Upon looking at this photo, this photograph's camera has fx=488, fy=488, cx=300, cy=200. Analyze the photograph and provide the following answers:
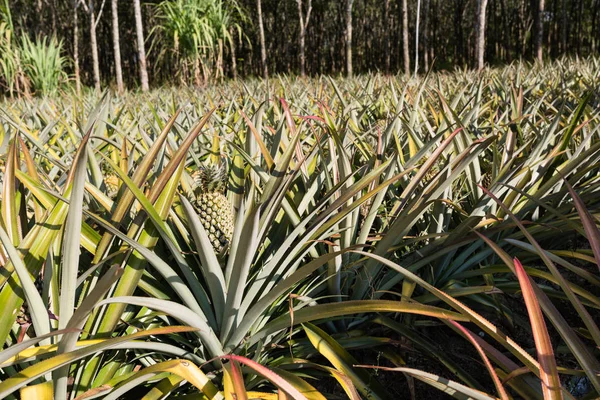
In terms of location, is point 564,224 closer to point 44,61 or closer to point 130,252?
point 130,252

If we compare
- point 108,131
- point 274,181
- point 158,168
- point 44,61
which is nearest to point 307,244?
point 274,181

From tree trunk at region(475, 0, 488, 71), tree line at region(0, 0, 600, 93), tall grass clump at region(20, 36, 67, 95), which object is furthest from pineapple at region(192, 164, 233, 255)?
tree line at region(0, 0, 600, 93)

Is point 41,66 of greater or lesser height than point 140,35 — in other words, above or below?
below

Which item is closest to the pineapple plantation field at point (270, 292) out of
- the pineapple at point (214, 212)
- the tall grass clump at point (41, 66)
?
the pineapple at point (214, 212)

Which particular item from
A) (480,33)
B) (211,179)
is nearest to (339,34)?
(480,33)

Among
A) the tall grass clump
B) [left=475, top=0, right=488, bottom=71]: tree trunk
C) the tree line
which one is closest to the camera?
the tall grass clump

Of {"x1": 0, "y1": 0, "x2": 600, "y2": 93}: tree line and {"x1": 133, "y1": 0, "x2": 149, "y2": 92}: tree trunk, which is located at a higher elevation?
{"x1": 0, "y1": 0, "x2": 600, "y2": 93}: tree line

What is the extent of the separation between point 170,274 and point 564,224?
1088 mm

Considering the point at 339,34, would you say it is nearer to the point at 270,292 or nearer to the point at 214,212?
the point at 214,212

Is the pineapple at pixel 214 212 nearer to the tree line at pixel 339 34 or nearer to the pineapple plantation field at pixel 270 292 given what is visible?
the pineapple plantation field at pixel 270 292

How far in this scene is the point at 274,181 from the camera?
124cm

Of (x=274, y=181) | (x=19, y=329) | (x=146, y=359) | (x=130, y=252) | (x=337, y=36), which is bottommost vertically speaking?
(x=146, y=359)

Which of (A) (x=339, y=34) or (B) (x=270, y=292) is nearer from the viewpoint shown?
(B) (x=270, y=292)

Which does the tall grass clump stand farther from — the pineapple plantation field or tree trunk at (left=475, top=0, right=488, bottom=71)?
tree trunk at (left=475, top=0, right=488, bottom=71)
